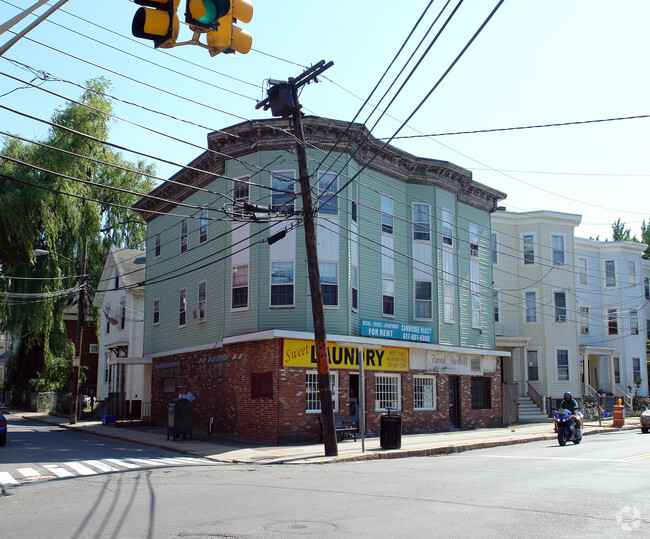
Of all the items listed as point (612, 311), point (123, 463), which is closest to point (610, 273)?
point (612, 311)

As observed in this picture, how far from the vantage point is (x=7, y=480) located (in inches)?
513

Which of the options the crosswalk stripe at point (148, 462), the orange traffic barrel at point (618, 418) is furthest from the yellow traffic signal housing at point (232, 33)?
the orange traffic barrel at point (618, 418)

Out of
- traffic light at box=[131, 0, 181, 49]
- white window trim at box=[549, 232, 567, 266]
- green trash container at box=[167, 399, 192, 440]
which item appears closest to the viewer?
traffic light at box=[131, 0, 181, 49]

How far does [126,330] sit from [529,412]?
23153mm

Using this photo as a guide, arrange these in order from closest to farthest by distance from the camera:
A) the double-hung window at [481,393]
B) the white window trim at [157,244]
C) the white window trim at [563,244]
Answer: the double-hung window at [481,393] < the white window trim at [157,244] < the white window trim at [563,244]

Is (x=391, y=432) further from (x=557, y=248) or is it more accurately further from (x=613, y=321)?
(x=613, y=321)

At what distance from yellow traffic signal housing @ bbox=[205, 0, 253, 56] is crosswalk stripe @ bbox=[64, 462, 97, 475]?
35.3 ft

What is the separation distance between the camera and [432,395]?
27.4 meters

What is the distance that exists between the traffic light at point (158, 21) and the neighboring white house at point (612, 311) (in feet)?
132

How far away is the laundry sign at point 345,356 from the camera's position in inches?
854

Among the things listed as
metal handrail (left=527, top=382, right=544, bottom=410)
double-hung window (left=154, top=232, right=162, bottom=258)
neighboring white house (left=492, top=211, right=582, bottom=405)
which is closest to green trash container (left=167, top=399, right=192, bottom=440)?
double-hung window (left=154, top=232, right=162, bottom=258)

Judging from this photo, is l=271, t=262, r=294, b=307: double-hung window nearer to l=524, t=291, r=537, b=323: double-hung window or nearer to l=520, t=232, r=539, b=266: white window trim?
l=520, t=232, r=539, b=266: white window trim

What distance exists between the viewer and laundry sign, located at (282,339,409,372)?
2170 centimetres

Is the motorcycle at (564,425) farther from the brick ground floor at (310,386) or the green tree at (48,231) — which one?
the green tree at (48,231)
